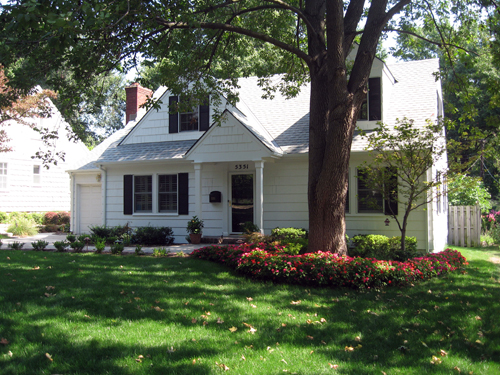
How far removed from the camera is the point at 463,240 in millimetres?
16625

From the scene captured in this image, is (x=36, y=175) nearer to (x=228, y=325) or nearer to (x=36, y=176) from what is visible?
(x=36, y=176)

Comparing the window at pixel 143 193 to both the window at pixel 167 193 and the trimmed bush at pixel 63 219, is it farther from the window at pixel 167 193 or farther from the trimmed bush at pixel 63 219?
the trimmed bush at pixel 63 219

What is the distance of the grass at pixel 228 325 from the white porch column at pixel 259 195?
14.0 feet

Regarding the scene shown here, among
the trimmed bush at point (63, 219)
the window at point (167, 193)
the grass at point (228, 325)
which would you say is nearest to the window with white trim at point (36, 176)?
the trimmed bush at point (63, 219)

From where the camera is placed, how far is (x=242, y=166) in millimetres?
14258

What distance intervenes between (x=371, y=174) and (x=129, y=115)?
41.6 ft

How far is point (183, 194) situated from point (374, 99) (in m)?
7.20

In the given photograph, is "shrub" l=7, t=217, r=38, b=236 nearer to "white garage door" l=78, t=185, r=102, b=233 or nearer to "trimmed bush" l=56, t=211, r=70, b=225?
"white garage door" l=78, t=185, r=102, b=233

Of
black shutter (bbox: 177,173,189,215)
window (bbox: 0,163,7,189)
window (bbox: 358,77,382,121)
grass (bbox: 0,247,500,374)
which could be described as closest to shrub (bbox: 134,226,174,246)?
black shutter (bbox: 177,173,189,215)

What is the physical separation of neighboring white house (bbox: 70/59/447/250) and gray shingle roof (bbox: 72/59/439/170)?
35 mm

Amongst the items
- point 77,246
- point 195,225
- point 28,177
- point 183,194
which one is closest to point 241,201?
point 195,225

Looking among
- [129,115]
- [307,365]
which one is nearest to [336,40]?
[307,365]

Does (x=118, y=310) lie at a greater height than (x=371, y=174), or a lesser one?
lesser

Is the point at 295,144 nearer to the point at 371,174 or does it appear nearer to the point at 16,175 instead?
the point at 371,174
